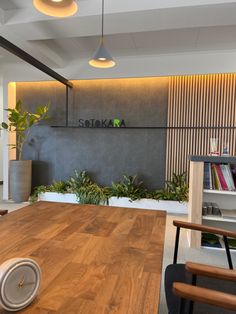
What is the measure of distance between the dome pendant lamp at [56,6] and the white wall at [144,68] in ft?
11.2

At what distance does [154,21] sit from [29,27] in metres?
1.78

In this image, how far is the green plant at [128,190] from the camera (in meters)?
5.01

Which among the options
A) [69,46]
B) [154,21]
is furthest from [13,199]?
[154,21]

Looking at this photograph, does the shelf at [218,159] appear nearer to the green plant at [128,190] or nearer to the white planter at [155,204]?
the white planter at [155,204]

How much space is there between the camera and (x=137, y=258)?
3.69 ft

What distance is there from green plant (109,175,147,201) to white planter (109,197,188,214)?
0.09m

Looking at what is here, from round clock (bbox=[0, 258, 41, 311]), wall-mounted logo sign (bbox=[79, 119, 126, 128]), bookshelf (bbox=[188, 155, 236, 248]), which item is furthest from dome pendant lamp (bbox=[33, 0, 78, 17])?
wall-mounted logo sign (bbox=[79, 119, 126, 128])

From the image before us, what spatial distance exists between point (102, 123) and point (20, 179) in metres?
2.17

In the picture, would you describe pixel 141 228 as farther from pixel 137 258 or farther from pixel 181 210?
pixel 181 210

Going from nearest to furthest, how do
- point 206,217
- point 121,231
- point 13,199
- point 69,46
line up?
point 121,231 < point 206,217 < point 69,46 < point 13,199

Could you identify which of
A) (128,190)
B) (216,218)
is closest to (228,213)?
(216,218)

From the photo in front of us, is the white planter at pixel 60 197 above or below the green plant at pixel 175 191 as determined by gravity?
below

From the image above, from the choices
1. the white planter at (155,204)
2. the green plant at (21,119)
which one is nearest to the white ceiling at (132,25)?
the green plant at (21,119)

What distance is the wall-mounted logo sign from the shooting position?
17.4 feet
